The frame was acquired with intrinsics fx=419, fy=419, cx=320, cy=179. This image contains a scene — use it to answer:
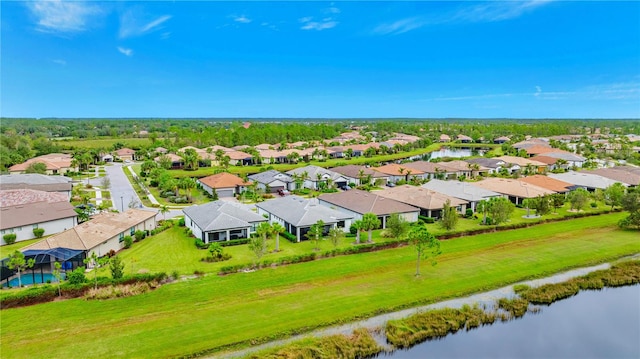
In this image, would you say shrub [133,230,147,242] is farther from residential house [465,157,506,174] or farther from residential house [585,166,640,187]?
residential house [585,166,640,187]

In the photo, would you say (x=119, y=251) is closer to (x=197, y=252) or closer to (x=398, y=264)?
(x=197, y=252)

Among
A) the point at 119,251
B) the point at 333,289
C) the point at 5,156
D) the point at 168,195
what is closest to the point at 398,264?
the point at 333,289

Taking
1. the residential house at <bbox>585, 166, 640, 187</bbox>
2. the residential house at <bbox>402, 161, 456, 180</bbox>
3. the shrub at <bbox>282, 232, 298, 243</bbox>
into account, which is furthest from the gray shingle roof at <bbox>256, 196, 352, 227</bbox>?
the residential house at <bbox>585, 166, 640, 187</bbox>

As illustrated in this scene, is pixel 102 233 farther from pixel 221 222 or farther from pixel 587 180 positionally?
pixel 587 180

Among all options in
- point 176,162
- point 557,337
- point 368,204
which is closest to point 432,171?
point 368,204

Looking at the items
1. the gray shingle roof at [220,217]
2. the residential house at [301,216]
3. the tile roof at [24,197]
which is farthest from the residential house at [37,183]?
the residential house at [301,216]
